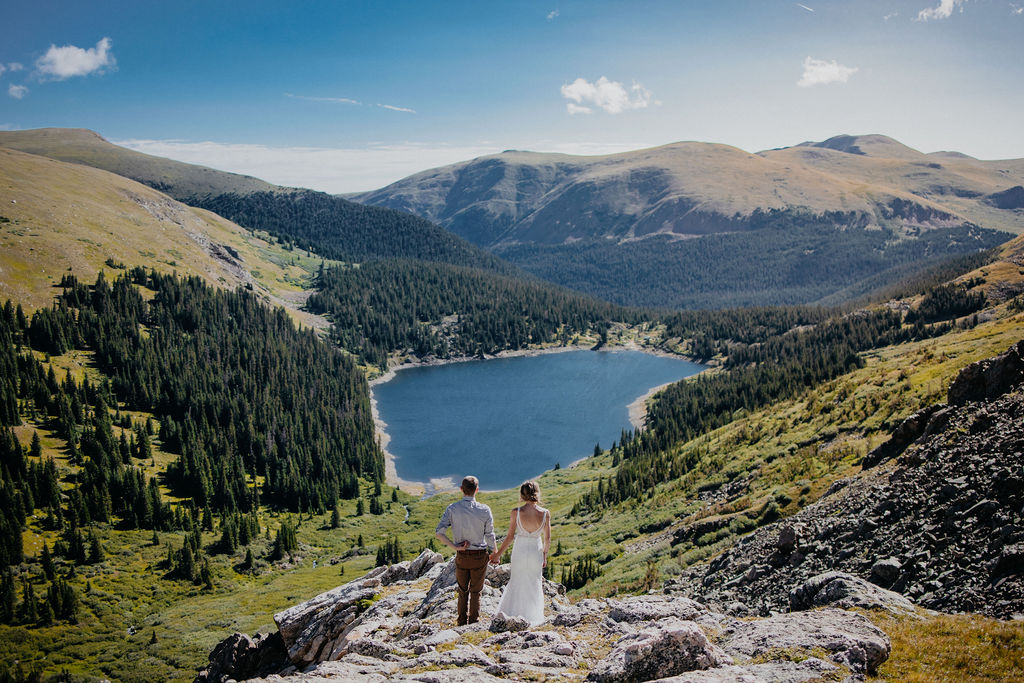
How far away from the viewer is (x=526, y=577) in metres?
17.7

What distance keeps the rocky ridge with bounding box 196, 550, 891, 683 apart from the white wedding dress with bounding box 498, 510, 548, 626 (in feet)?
1.14

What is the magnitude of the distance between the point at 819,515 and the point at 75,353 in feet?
547

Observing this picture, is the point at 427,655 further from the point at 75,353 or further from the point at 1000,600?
the point at 75,353

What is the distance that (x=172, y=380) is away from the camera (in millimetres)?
144500

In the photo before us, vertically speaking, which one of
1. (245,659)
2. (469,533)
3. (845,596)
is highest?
(469,533)

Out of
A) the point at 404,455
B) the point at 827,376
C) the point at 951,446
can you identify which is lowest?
the point at 404,455

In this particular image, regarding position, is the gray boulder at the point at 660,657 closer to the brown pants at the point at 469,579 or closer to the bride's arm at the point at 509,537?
the bride's arm at the point at 509,537

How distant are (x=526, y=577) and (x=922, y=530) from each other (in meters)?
17.4

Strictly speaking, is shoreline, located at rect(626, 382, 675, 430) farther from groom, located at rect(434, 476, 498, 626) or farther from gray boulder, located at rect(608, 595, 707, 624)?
groom, located at rect(434, 476, 498, 626)

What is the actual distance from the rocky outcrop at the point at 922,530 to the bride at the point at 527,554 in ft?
32.3

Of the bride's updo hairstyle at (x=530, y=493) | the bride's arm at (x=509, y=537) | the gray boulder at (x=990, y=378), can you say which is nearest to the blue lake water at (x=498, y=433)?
the gray boulder at (x=990, y=378)

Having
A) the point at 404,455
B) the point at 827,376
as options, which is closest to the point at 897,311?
the point at 827,376

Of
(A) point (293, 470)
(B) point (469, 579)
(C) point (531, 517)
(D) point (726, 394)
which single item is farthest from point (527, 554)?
(D) point (726, 394)

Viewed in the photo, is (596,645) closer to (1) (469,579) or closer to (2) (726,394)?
(1) (469,579)
